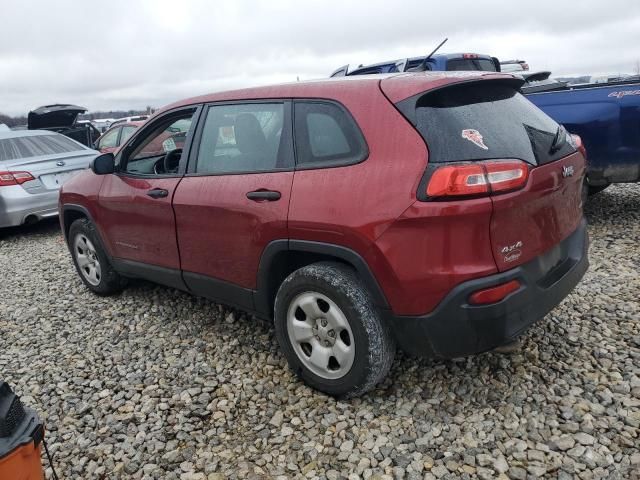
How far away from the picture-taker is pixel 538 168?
2436 mm

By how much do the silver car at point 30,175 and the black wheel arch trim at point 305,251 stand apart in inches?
204

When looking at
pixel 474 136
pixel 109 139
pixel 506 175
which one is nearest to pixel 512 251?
pixel 506 175

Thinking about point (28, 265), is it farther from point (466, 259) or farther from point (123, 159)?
point (466, 259)

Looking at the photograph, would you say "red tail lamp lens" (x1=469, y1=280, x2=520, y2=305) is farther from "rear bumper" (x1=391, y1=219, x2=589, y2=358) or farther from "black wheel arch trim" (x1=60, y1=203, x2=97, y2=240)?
"black wheel arch trim" (x1=60, y1=203, x2=97, y2=240)

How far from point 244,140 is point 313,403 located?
1.54m

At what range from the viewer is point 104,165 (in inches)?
153

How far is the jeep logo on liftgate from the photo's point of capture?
2322mm

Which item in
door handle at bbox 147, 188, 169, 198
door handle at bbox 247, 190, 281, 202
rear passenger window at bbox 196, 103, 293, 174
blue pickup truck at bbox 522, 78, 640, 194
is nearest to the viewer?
door handle at bbox 247, 190, 281, 202

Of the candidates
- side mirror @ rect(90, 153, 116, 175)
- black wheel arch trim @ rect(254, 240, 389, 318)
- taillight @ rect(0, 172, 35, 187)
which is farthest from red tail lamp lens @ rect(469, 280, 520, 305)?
taillight @ rect(0, 172, 35, 187)

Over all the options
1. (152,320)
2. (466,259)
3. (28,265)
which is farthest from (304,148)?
(28,265)

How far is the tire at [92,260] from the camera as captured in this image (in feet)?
14.4

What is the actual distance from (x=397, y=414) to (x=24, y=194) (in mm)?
6201

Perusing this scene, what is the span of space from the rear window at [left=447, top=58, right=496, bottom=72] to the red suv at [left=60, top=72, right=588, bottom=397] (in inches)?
→ 200

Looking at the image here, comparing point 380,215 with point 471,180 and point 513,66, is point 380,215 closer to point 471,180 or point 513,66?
point 471,180
